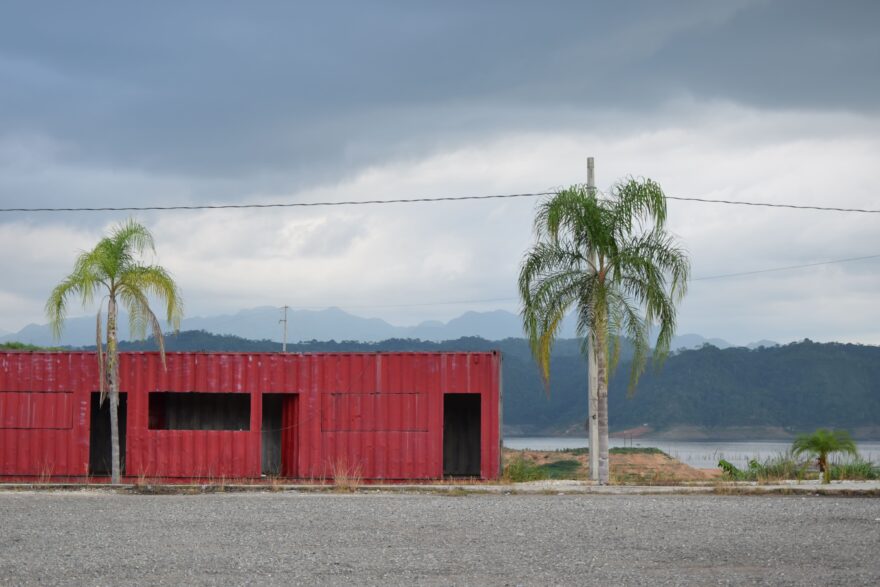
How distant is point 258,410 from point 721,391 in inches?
5048

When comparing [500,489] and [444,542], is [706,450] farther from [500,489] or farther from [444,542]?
[444,542]

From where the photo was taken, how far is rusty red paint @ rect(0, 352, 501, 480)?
25.8 meters

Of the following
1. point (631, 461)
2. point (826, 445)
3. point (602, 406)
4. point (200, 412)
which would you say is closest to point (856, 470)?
point (826, 445)

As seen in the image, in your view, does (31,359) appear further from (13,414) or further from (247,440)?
(247,440)

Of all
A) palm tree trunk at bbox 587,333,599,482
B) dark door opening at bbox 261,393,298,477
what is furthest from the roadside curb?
dark door opening at bbox 261,393,298,477

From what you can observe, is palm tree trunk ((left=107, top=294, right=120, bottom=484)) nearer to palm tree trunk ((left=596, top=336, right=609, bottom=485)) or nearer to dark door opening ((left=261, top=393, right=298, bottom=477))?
dark door opening ((left=261, top=393, right=298, bottom=477))

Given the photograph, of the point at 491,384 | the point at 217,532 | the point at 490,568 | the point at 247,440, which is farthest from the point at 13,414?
the point at 490,568

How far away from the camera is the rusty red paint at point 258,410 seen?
2577 centimetres

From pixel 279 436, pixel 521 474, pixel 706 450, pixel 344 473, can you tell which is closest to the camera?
pixel 344 473

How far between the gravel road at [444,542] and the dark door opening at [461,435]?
1004 cm

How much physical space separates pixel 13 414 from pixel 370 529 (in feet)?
46.2

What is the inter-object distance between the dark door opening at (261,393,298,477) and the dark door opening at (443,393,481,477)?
4.53 metres

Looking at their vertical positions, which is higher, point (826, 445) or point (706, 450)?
point (826, 445)

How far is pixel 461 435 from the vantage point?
30484 millimetres
